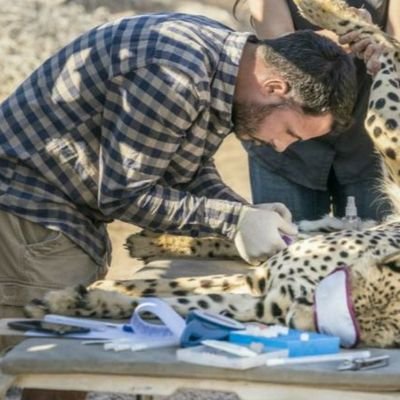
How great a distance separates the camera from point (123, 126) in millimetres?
3322

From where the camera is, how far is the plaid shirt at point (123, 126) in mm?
3314

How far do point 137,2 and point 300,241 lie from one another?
23.8ft

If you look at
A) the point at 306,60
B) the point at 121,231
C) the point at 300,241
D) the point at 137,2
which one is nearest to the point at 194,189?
the point at 300,241

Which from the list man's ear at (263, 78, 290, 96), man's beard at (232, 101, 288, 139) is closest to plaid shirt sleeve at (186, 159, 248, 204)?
man's beard at (232, 101, 288, 139)

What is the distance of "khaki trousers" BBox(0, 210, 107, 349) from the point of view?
3521mm

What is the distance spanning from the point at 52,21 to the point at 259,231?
709 centimetres

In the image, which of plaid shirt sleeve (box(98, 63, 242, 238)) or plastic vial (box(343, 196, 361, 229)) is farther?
plastic vial (box(343, 196, 361, 229))

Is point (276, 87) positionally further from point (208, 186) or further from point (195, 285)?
point (195, 285)

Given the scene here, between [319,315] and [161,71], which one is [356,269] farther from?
[161,71]

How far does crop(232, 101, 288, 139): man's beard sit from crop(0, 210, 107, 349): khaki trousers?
0.62m

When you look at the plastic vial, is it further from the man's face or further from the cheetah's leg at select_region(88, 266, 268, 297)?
the man's face

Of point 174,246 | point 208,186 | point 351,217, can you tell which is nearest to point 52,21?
point 174,246

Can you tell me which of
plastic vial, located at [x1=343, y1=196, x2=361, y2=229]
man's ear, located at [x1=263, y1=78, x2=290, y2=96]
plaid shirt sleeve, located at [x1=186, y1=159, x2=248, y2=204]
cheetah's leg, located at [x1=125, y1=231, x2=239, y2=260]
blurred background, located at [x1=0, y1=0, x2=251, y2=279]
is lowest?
cheetah's leg, located at [x1=125, y1=231, x2=239, y2=260]

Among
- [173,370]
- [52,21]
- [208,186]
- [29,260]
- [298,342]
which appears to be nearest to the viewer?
[173,370]
